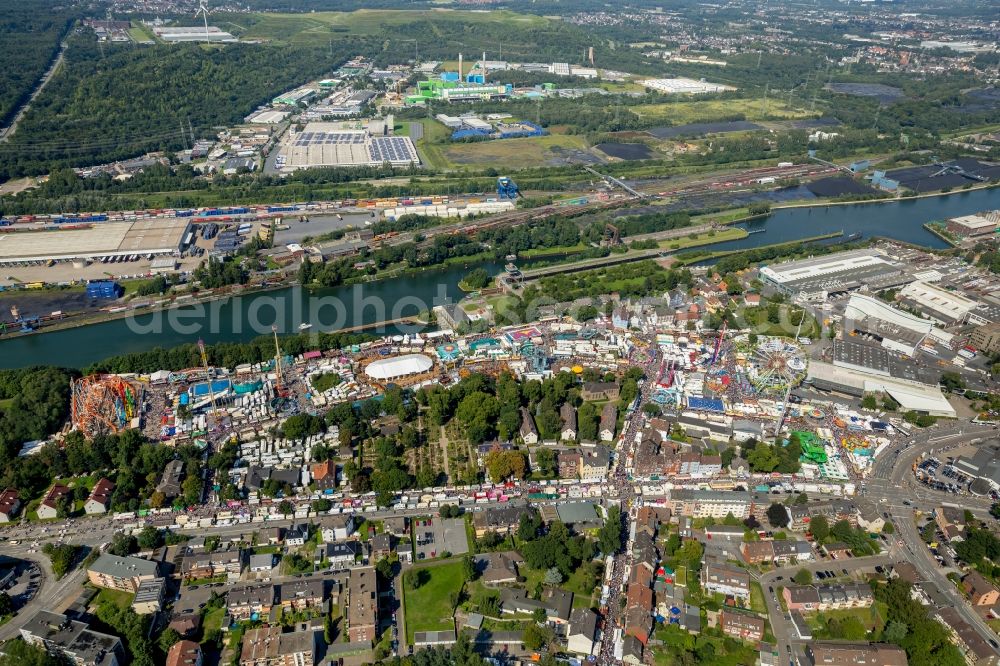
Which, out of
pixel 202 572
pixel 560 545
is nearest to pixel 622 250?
pixel 560 545

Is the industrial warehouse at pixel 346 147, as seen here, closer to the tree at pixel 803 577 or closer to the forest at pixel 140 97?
the forest at pixel 140 97

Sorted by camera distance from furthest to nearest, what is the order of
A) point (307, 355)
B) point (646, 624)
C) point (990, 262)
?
point (990, 262) < point (307, 355) < point (646, 624)

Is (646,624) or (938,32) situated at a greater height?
(938,32)

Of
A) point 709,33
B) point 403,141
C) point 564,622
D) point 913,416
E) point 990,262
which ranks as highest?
point 709,33

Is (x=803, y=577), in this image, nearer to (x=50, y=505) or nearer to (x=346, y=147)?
(x=50, y=505)

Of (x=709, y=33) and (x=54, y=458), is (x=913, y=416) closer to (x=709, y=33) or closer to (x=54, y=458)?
(x=54, y=458)

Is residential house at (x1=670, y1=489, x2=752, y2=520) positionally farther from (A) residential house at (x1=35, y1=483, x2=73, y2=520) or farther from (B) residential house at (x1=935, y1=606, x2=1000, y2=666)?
(A) residential house at (x1=35, y1=483, x2=73, y2=520)

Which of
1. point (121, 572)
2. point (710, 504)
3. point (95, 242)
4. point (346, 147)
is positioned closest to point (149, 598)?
point (121, 572)

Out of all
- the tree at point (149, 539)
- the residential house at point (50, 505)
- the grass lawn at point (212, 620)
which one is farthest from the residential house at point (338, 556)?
the residential house at point (50, 505)
